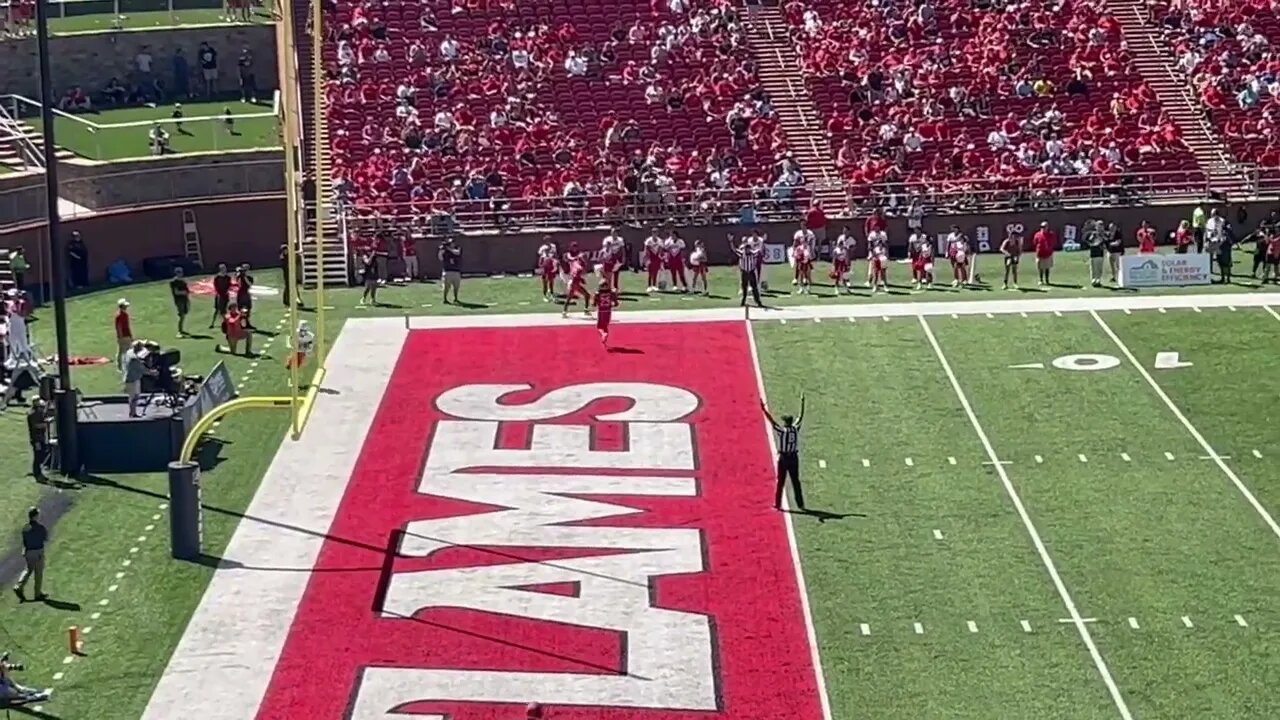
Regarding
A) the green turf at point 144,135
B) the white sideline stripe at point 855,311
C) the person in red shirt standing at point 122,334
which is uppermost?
the green turf at point 144,135

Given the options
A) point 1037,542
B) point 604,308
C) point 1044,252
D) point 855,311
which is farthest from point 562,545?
point 1044,252

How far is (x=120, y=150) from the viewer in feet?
154

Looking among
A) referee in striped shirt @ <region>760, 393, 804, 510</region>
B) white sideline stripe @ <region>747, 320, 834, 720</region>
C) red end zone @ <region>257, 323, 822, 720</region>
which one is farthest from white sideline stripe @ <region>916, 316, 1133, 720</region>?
red end zone @ <region>257, 323, 822, 720</region>

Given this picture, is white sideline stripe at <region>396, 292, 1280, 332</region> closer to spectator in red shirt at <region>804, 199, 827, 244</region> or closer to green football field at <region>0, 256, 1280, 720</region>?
green football field at <region>0, 256, 1280, 720</region>

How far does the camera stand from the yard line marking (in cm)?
2866

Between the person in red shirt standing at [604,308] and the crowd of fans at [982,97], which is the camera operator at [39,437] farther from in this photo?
the crowd of fans at [982,97]

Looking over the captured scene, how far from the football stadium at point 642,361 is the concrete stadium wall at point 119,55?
0.11 meters

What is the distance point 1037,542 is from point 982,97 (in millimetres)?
22757

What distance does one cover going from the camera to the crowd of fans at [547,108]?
45375 mm

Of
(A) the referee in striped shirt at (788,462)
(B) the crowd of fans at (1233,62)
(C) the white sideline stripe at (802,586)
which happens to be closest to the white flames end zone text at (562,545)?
(C) the white sideline stripe at (802,586)

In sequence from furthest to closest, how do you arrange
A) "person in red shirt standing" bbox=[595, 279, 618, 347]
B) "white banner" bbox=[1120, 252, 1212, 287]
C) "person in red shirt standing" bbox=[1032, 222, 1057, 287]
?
"person in red shirt standing" bbox=[1032, 222, 1057, 287] → "white banner" bbox=[1120, 252, 1212, 287] → "person in red shirt standing" bbox=[595, 279, 618, 347]

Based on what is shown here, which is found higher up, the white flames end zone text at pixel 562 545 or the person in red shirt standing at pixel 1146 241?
the person in red shirt standing at pixel 1146 241

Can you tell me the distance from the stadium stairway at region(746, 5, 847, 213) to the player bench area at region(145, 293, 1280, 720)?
282 inches

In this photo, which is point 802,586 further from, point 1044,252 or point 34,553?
point 1044,252
